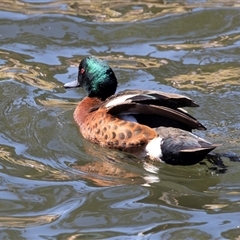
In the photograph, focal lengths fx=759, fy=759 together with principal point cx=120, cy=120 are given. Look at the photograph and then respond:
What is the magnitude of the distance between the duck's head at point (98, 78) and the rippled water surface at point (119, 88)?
427 millimetres

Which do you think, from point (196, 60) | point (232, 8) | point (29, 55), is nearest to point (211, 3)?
point (232, 8)

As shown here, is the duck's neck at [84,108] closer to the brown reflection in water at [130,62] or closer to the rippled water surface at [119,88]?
the rippled water surface at [119,88]

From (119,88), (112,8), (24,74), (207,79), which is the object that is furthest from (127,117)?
(112,8)

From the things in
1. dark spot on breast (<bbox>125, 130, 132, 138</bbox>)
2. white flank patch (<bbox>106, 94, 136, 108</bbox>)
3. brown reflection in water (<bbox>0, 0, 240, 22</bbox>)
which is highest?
brown reflection in water (<bbox>0, 0, 240, 22</bbox>)

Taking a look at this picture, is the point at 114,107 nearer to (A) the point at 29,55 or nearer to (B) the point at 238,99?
(B) the point at 238,99

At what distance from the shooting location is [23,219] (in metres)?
5.82

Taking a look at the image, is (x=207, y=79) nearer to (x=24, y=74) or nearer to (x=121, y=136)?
(x=24, y=74)

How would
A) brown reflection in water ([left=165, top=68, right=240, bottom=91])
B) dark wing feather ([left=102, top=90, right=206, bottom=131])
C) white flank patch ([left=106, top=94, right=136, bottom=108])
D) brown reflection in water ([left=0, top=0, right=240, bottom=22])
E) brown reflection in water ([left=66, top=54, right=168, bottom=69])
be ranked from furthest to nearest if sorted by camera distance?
brown reflection in water ([left=0, top=0, right=240, bottom=22])
brown reflection in water ([left=66, top=54, right=168, bottom=69])
brown reflection in water ([left=165, top=68, right=240, bottom=91])
white flank patch ([left=106, top=94, right=136, bottom=108])
dark wing feather ([left=102, top=90, right=206, bottom=131])

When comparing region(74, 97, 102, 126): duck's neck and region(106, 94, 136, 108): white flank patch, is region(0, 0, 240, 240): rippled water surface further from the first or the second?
region(106, 94, 136, 108): white flank patch

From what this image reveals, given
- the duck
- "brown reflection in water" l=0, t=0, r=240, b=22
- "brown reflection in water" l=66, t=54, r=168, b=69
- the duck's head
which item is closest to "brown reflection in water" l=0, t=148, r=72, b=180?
the duck

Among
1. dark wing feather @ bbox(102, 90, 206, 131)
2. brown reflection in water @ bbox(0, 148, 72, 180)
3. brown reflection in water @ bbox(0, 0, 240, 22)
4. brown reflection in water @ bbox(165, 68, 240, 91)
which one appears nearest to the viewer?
brown reflection in water @ bbox(0, 148, 72, 180)

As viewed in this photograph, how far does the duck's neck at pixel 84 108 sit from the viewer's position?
772cm

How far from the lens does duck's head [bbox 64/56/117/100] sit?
26.0ft

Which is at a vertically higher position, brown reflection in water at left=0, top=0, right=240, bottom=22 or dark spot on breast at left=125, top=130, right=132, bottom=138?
brown reflection in water at left=0, top=0, right=240, bottom=22
